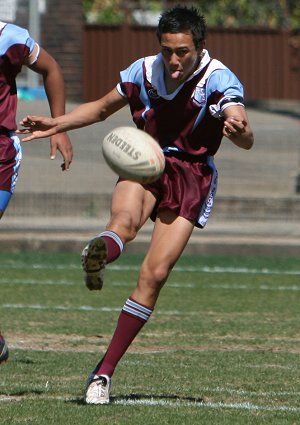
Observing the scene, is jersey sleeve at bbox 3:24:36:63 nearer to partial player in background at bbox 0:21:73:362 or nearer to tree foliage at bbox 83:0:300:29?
partial player in background at bbox 0:21:73:362

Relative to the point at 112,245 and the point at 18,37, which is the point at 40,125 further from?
the point at 112,245

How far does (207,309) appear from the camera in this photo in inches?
435

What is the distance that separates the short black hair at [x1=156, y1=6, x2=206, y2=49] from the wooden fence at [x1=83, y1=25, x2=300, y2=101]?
20.9m

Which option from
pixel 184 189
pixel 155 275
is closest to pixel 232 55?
pixel 184 189

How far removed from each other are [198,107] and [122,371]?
1.79 metres

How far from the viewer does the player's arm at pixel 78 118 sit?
707 centimetres

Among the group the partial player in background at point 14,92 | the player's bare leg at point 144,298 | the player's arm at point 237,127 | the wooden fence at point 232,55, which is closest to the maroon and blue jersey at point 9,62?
the partial player in background at point 14,92

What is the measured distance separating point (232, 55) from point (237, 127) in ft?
77.3

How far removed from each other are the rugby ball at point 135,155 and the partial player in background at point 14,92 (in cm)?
78

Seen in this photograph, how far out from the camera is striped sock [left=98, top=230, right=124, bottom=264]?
662 centimetres

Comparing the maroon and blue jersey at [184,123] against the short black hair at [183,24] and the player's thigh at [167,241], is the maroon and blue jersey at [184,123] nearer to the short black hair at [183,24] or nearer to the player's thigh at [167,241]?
the player's thigh at [167,241]

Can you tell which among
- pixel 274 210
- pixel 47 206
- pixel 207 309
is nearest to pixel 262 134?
pixel 274 210

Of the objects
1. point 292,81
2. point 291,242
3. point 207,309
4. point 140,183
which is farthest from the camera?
point 292,81

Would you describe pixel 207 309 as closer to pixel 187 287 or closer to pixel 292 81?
pixel 187 287
